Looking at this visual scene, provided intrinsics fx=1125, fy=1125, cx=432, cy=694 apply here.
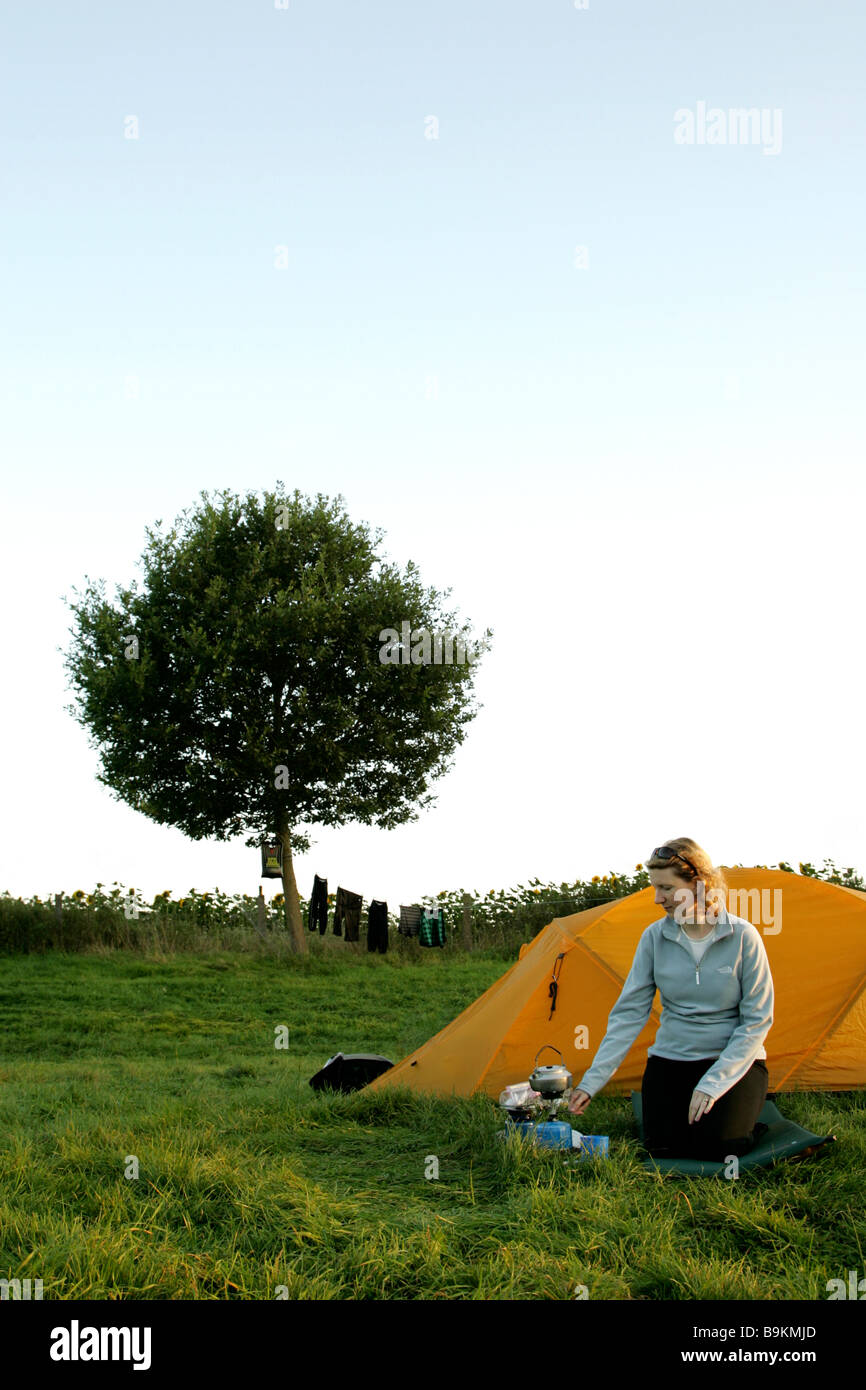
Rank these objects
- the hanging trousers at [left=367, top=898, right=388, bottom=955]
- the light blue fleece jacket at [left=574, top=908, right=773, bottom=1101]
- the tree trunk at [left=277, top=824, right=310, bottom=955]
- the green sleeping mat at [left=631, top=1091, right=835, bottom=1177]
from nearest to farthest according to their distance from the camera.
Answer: the green sleeping mat at [left=631, top=1091, right=835, bottom=1177] < the light blue fleece jacket at [left=574, top=908, right=773, bottom=1101] < the hanging trousers at [left=367, top=898, right=388, bottom=955] < the tree trunk at [left=277, top=824, right=310, bottom=955]

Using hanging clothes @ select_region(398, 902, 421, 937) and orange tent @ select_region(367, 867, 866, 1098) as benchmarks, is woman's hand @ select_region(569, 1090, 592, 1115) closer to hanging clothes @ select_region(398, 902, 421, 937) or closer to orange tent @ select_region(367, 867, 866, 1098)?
orange tent @ select_region(367, 867, 866, 1098)

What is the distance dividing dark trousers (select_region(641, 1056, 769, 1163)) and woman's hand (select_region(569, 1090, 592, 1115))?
0.55 meters

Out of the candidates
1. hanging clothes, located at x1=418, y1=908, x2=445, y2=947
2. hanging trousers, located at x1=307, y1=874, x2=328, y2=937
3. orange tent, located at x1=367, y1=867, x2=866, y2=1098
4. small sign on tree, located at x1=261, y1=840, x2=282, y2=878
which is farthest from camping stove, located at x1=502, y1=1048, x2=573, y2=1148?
small sign on tree, located at x1=261, y1=840, x2=282, y2=878

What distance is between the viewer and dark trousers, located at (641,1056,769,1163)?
5.75 metres

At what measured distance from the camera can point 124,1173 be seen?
225 inches

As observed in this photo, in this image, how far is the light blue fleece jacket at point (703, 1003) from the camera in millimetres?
5754

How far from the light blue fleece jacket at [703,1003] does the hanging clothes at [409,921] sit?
16.2 metres

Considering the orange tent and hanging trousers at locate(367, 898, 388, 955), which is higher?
the orange tent

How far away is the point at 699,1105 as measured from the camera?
18.1 feet

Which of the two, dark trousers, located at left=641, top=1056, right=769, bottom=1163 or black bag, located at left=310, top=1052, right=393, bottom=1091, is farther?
black bag, located at left=310, top=1052, right=393, bottom=1091

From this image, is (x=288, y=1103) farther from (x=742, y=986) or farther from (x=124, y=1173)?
(x=742, y=986)

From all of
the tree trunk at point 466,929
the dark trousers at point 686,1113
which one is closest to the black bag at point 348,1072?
the dark trousers at point 686,1113
